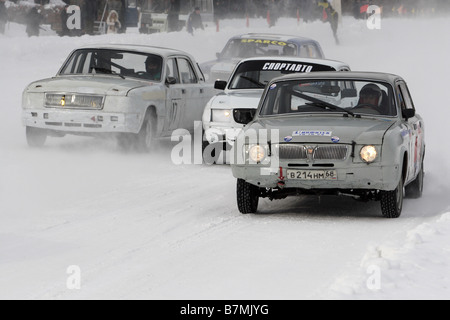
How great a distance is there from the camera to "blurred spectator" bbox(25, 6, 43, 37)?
3509cm

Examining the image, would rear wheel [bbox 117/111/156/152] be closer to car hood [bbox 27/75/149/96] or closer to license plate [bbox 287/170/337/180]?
car hood [bbox 27/75/149/96]

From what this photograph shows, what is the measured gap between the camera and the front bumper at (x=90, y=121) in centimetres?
1426

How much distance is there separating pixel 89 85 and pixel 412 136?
559 centimetres

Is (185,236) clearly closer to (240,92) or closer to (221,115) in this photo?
(221,115)

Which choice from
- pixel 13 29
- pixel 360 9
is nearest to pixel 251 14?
pixel 360 9

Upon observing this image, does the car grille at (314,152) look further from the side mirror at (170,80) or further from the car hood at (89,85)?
the side mirror at (170,80)

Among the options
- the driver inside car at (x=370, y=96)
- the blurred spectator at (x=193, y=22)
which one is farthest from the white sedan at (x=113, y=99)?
the blurred spectator at (x=193, y=22)

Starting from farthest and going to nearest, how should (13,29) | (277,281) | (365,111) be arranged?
(13,29) < (365,111) < (277,281)

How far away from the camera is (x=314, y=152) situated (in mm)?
9195

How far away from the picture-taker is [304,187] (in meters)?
9.26

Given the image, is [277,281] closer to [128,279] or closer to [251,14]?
[128,279]

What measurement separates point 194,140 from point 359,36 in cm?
3396

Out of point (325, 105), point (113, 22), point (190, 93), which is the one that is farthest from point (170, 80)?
point (113, 22)
